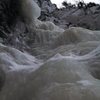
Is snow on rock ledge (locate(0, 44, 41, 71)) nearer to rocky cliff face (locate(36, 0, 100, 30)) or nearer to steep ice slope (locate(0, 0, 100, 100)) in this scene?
steep ice slope (locate(0, 0, 100, 100))

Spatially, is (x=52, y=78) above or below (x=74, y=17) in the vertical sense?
below

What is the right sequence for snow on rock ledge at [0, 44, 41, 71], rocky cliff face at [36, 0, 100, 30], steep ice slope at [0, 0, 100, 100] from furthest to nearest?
rocky cliff face at [36, 0, 100, 30] → snow on rock ledge at [0, 44, 41, 71] → steep ice slope at [0, 0, 100, 100]

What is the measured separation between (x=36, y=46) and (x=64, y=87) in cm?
355

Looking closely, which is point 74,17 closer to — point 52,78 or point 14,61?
point 14,61

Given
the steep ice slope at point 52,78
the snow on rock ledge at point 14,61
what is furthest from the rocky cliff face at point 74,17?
the steep ice slope at point 52,78

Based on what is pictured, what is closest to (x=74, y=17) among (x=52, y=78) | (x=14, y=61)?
(x=14, y=61)

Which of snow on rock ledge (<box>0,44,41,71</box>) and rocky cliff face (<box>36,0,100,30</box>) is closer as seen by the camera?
snow on rock ledge (<box>0,44,41,71</box>)

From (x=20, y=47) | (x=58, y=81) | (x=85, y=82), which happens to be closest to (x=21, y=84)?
(x=58, y=81)

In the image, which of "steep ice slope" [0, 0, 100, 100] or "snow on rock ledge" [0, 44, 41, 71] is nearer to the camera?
"steep ice slope" [0, 0, 100, 100]

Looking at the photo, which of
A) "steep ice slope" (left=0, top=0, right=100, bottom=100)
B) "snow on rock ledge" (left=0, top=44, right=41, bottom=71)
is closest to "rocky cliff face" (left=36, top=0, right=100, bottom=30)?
"snow on rock ledge" (left=0, top=44, right=41, bottom=71)

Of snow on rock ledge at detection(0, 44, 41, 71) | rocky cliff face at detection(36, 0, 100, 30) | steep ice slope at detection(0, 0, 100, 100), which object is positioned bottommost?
steep ice slope at detection(0, 0, 100, 100)

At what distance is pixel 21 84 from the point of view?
10.1 feet

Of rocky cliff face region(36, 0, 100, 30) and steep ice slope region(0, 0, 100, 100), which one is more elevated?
rocky cliff face region(36, 0, 100, 30)

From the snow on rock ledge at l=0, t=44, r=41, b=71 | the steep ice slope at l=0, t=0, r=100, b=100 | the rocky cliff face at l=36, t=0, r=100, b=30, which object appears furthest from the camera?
the rocky cliff face at l=36, t=0, r=100, b=30
